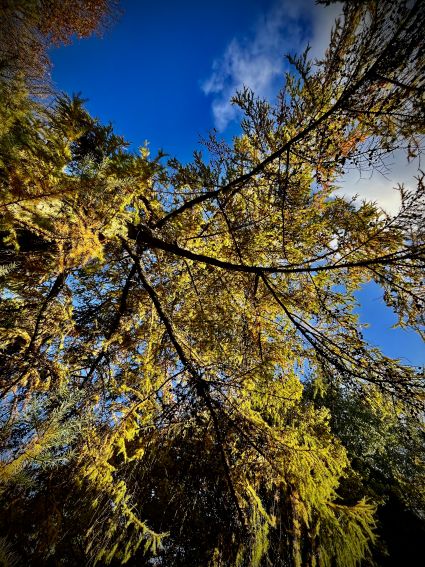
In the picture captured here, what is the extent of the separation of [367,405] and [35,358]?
410cm

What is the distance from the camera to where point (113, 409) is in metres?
3.35

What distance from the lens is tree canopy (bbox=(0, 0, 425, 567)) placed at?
2336 mm

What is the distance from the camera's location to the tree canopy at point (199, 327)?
2.34 m

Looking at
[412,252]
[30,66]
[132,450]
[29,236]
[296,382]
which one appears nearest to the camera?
[412,252]

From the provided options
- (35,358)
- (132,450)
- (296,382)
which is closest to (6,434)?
(35,358)

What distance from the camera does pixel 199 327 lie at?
470 centimetres

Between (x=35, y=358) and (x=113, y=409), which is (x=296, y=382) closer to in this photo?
(x=113, y=409)

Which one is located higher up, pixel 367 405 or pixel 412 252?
pixel 412 252

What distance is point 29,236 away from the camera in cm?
290

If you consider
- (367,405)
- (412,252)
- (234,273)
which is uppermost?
(234,273)

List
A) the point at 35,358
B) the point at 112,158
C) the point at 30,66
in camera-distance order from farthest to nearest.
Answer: the point at 30,66 → the point at 35,358 → the point at 112,158

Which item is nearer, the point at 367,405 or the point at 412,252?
the point at 412,252

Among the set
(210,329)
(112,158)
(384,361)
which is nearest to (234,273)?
(210,329)

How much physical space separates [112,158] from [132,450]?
3.68 metres
